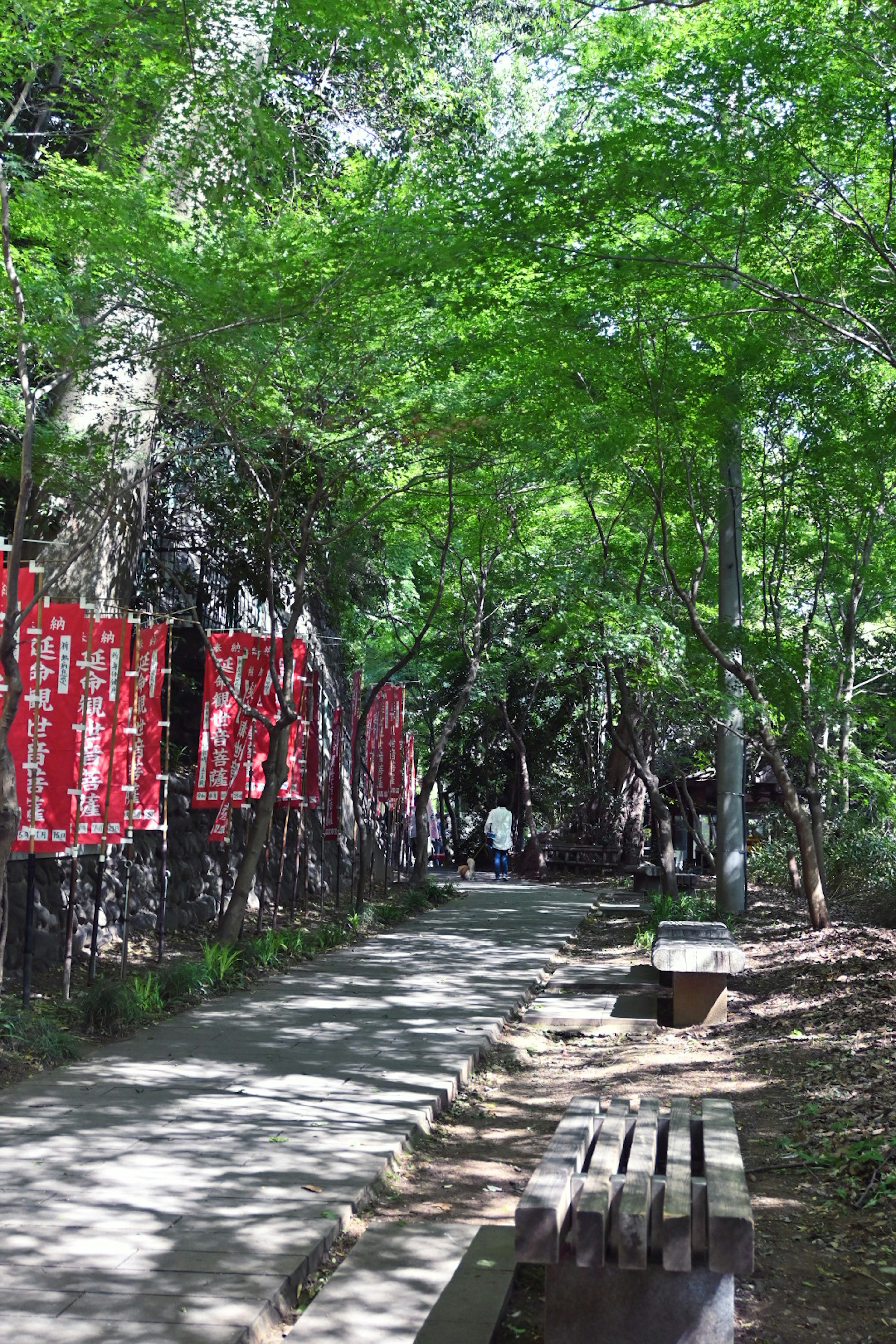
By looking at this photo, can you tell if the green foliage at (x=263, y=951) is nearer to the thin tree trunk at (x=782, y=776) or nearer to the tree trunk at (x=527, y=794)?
the thin tree trunk at (x=782, y=776)

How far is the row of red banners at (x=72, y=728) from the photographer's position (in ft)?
28.9

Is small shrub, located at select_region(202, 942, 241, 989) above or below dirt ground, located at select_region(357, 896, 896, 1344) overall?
above

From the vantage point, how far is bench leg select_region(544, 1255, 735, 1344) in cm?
326

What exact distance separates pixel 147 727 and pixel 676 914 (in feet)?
23.1

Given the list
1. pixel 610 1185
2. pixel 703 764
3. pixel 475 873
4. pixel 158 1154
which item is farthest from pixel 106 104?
pixel 475 873

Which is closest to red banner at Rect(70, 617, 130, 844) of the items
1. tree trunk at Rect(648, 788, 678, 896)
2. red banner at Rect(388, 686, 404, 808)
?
tree trunk at Rect(648, 788, 678, 896)

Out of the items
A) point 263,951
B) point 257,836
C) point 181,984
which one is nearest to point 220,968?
point 181,984

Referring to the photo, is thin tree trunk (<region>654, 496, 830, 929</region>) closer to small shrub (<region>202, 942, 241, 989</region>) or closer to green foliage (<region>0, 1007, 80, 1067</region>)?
small shrub (<region>202, 942, 241, 989</region>)

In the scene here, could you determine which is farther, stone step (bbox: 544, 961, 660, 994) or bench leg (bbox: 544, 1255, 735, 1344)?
stone step (bbox: 544, 961, 660, 994)

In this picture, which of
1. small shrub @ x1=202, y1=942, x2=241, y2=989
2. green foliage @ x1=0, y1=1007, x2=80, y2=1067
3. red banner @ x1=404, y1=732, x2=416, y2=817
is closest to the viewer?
green foliage @ x1=0, y1=1007, x2=80, y2=1067

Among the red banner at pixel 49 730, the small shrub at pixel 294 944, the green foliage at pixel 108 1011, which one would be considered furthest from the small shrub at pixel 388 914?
the green foliage at pixel 108 1011

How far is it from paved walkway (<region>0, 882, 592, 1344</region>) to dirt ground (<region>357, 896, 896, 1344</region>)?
0.31 metres

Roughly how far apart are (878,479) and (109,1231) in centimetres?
1009

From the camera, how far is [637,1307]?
10.8ft
